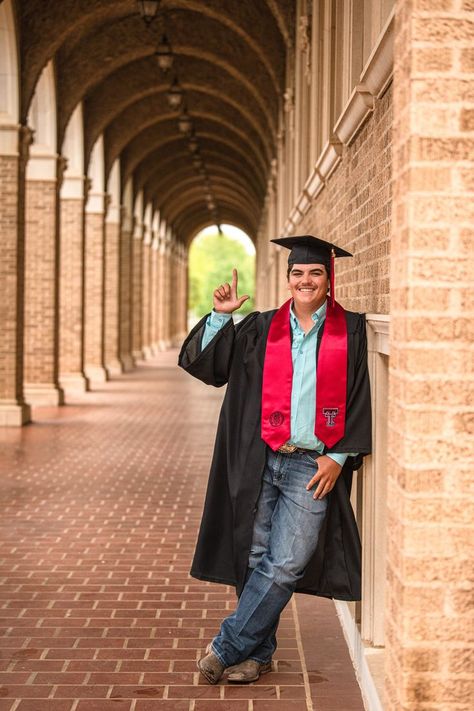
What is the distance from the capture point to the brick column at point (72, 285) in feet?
70.9

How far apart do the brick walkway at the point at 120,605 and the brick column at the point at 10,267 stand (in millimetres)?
3578

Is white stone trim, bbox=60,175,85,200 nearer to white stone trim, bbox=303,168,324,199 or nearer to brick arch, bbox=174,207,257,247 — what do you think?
white stone trim, bbox=303,168,324,199

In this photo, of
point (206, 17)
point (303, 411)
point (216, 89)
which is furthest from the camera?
point (216, 89)

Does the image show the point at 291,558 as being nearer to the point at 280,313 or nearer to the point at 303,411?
the point at 303,411

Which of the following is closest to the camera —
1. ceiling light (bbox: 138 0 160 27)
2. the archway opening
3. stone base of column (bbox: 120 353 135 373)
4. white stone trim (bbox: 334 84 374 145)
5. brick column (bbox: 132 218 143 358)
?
white stone trim (bbox: 334 84 374 145)

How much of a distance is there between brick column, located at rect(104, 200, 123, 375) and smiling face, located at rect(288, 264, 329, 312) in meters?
24.1

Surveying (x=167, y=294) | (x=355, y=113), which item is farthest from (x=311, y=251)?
(x=167, y=294)

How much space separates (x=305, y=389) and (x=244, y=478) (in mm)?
476

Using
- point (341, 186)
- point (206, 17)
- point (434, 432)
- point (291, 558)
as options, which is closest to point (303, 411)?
point (291, 558)

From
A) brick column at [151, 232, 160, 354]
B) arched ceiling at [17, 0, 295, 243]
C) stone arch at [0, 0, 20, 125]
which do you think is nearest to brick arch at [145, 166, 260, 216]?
arched ceiling at [17, 0, 295, 243]

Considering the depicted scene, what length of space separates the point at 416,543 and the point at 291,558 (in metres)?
1.18

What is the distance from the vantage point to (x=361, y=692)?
14.9 ft

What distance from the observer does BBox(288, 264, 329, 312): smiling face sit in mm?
4441

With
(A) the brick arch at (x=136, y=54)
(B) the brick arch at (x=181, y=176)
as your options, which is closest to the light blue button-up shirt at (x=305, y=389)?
(A) the brick arch at (x=136, y=54)
